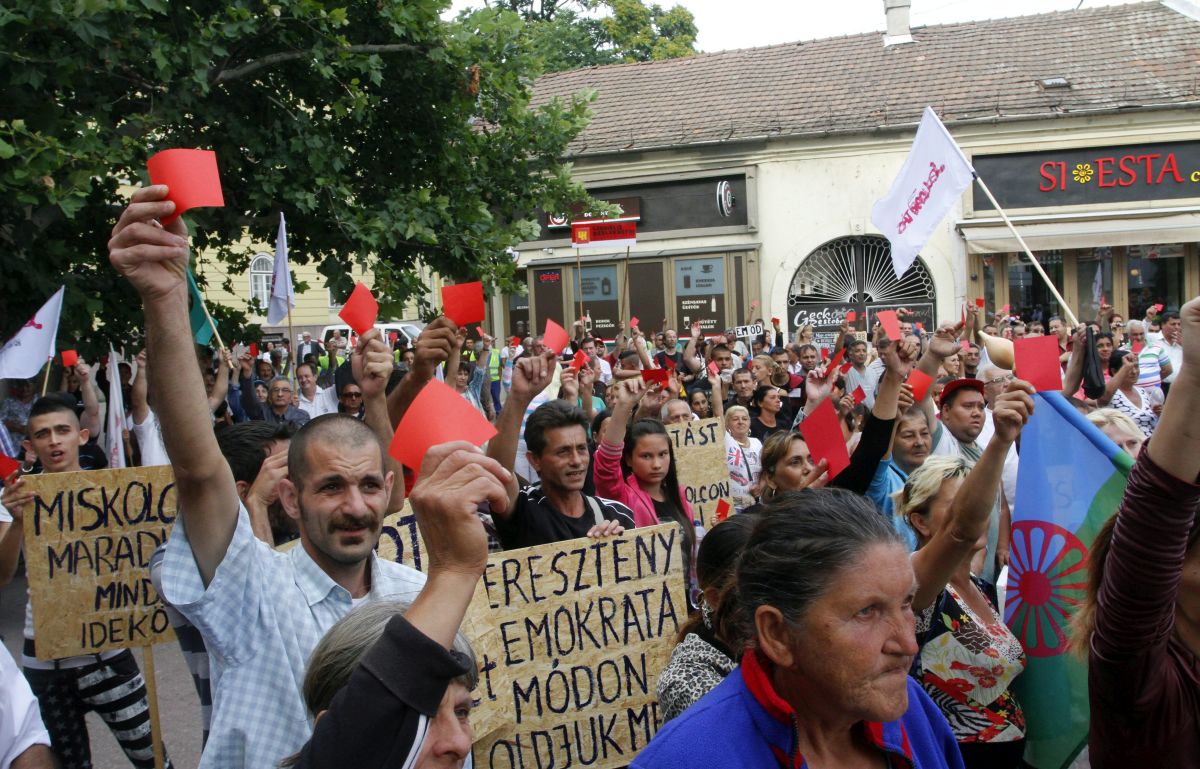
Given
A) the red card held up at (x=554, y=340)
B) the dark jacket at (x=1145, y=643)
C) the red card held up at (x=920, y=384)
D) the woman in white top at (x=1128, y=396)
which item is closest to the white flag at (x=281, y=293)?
the red card held up at (x=554, y=340)

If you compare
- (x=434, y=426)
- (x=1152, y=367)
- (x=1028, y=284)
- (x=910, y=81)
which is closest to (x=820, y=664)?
(x=434, y=426)

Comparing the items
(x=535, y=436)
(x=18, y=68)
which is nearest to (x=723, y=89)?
(x=18, y=68)

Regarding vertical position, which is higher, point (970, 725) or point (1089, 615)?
point (1089, 615)

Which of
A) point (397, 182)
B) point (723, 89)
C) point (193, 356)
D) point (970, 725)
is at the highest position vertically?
point (723, 89)

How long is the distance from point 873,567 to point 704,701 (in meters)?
0.42

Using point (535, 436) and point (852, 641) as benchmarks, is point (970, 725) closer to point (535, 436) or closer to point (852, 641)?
point (852, 641)

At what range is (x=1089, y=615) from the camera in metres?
2.44

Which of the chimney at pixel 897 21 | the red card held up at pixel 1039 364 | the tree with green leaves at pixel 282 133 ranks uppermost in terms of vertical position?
the chimney at pixel 897 21

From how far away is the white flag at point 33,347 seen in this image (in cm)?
692

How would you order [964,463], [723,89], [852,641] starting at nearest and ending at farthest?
[852,641]
[964,463]
[723,89]

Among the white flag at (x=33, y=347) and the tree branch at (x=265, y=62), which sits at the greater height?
the tree branch at (x=265, y=62)

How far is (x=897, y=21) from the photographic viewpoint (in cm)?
2672

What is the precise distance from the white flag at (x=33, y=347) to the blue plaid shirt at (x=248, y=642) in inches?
206

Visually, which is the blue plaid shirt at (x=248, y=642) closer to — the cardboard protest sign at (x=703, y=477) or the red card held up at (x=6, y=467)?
the red card held up at (x=6, y=467)
